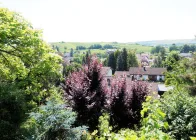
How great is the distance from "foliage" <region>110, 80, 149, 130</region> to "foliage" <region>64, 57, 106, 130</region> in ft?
2.03

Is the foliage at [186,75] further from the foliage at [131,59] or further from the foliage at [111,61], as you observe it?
the foliage at [131,59]

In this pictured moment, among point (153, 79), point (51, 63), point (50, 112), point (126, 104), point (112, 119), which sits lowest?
point (153, 79)

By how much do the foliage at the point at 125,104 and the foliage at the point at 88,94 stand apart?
62 cm

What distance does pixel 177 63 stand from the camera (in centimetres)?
1594

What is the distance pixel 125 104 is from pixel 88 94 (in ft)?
5.59

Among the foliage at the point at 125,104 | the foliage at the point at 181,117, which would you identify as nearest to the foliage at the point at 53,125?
the foliage at the point at 181,117

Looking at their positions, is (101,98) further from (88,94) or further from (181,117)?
(181,117)

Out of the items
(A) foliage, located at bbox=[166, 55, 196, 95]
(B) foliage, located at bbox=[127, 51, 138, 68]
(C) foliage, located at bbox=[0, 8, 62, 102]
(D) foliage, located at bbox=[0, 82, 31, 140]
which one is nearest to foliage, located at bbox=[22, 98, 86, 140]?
(D) foliage, located at bbox=[0, 82, 31, 140]

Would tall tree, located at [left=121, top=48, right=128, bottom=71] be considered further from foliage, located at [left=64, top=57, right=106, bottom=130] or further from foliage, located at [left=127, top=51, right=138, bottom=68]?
foliage, located at [left=64, top=57, right=106, bottom=130]

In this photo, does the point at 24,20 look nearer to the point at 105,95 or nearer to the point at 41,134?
the point at 105,95

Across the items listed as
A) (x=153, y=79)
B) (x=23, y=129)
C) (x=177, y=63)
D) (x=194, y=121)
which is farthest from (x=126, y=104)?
(x=153, y=79)

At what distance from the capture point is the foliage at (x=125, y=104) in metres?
9.86

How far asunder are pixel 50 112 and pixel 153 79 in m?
65.7

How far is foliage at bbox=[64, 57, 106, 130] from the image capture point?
9.40 metres
